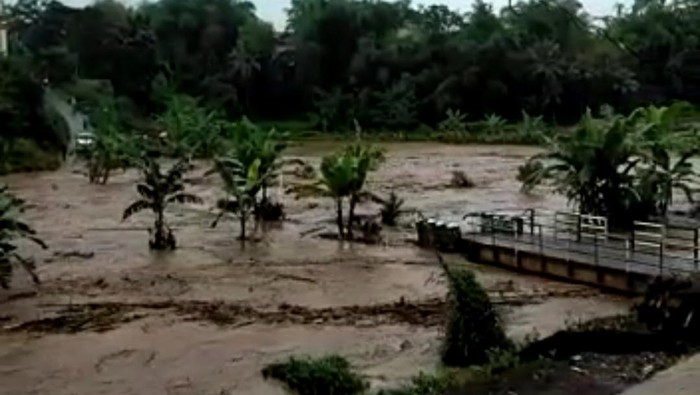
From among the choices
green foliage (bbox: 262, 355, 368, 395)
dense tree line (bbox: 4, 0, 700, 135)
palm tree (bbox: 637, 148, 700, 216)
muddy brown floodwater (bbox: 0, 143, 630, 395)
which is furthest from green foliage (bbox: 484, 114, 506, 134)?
green foliage (bbox: 262, 355, 368, 395)

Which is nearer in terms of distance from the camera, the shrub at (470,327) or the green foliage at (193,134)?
the shrub at (470,327)

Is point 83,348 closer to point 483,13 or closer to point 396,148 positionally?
point 396,148

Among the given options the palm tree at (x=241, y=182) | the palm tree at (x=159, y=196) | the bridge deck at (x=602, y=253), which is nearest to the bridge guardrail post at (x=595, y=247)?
the bridge deck at (x=602, y=253)

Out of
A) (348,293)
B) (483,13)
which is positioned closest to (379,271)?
(348,293)

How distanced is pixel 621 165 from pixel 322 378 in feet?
37.2

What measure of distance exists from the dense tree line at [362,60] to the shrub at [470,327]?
Answer: 41.8 metres

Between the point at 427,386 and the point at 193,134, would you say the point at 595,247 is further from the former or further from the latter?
the point at 193,134

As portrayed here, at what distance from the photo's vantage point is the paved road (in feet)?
31.2

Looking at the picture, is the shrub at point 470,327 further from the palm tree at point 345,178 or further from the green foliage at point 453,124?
the green foliage at point 453,124

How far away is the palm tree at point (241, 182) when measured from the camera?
68.5ft

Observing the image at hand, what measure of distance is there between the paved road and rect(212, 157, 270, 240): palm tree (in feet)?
38.4

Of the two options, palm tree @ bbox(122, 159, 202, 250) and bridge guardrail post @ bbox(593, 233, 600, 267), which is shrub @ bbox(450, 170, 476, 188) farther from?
bridge guardrail post @ bbox(593, 233, 600, 267)

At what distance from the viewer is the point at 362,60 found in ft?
194

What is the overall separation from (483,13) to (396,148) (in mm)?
18132
